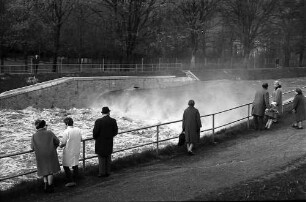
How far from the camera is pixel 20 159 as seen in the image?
1653 centimetres

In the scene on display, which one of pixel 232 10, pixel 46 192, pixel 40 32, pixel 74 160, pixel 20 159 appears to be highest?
pixel 232 10

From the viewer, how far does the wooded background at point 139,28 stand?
121ft

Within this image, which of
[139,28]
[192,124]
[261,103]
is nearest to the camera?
[192,124]

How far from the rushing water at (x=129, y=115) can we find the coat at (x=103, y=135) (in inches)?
187

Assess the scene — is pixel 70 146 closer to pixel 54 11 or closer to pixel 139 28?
pixel 54 11

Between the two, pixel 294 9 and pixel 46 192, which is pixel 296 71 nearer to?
pixel 294 9

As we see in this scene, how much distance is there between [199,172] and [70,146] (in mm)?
3117

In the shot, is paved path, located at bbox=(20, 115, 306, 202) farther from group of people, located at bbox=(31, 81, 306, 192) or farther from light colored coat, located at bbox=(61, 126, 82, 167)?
light colored coat, located at bbox=(61, 126, 82, 167)

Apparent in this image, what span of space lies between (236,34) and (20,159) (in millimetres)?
44987

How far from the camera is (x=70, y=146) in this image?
922 cm

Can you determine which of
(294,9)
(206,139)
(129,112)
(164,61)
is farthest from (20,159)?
(294,9)

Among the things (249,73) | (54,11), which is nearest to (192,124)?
(54,11)

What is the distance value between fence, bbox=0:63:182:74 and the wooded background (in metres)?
1.32

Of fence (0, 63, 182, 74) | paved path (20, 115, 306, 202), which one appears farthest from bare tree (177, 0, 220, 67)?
paved path (20, 115, 306, 202)
